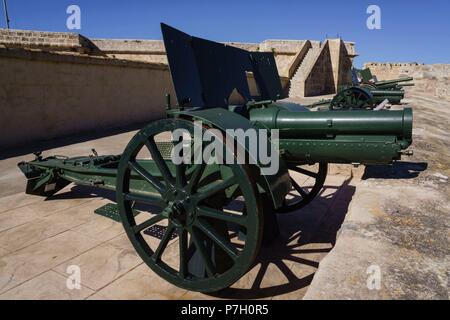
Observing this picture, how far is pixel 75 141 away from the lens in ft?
27.8

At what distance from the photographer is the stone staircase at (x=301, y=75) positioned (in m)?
21.6

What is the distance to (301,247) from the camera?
3305mm

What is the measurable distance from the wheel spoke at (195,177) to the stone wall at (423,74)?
81.6 feet

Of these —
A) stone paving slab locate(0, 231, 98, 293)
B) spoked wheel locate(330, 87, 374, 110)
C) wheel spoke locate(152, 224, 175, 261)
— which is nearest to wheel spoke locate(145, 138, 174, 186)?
wheel spoke locate(152, 224, 175, 261)

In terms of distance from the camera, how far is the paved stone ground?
1.83 metres

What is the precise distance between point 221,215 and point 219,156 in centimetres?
37

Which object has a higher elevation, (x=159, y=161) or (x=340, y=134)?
(x=340, y=134)

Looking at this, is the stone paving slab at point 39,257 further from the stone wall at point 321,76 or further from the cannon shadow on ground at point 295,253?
the stone wall at point 321,76

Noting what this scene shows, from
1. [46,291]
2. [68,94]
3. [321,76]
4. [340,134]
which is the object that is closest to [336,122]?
[340,134]

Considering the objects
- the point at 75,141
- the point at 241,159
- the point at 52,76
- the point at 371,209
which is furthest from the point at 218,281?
the point at 52,76

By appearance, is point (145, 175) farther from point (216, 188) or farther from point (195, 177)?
point (216, 188)

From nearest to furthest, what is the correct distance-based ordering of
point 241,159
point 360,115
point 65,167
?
point 241,159, point 360,115, point 65,167
